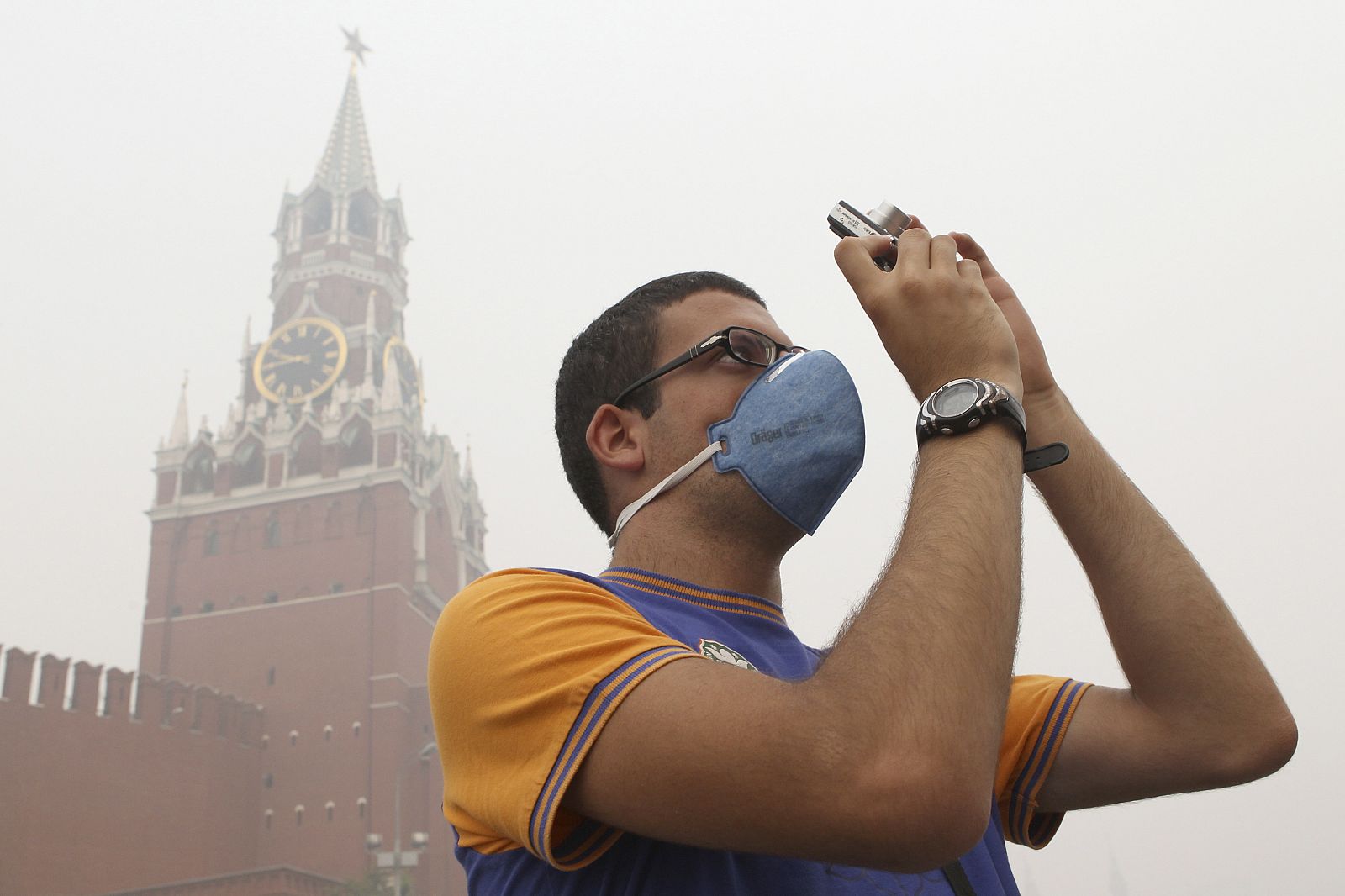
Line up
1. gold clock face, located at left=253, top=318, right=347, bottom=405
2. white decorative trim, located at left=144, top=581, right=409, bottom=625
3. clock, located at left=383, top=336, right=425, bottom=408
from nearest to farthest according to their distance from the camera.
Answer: white decorative trim, located at left=144, top=581, right=409, bottom=625, gold clock face, located at left=253, top=318, right=347, bottom=405, clock, located at left=383, top=336, right=425, bottom=408

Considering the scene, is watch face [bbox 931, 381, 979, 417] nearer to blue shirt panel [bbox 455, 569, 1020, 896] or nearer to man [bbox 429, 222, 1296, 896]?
man [bbox 429, 222, 1296, 896]

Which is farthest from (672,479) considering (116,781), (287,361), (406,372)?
(406,372)

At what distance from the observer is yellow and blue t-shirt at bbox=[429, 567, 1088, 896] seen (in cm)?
121

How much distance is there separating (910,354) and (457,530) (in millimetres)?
47352

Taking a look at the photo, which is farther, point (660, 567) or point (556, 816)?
point (660, 567)

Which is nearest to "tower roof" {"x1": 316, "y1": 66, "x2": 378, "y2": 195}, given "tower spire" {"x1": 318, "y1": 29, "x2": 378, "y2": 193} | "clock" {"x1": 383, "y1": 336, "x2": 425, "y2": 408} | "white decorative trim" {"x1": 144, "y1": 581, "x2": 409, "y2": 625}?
"tower spire" {"x1": 318, "y1": 29, "x2": 378, "y2": 193}

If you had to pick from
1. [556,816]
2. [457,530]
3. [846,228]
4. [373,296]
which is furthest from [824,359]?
[373,296]

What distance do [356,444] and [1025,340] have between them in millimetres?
43233

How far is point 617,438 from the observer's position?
1912 millimetres

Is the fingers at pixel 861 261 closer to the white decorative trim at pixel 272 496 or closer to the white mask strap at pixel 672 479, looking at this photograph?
the white mask strap at pixel 672 479

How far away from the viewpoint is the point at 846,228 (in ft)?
5.48

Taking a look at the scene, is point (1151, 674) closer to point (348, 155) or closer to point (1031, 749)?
point (1031, 749)

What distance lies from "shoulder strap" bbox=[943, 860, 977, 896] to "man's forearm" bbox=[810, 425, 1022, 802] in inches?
A: 14.7

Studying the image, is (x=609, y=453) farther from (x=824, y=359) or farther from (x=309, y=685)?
(x=309, y=685)
